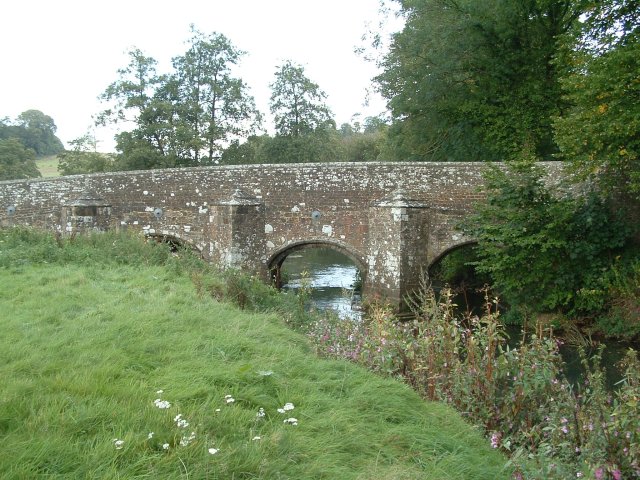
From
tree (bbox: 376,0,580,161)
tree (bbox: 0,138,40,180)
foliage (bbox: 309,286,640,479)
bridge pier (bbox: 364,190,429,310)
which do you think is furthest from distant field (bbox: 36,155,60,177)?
foliage (bbox: 309,286,640,479)

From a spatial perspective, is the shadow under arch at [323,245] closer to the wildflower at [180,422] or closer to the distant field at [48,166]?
the wildflower at [180,422]

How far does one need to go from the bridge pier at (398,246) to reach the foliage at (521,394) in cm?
561

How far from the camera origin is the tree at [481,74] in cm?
1430

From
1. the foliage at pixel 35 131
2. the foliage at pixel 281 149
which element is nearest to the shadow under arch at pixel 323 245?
the foliage at pixel 281 149

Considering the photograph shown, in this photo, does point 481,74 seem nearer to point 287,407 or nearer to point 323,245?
point 323,245

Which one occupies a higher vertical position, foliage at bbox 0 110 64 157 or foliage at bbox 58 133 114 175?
foliage at bbox 0 110 64 157

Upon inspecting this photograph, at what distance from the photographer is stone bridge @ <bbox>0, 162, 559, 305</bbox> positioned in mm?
11156

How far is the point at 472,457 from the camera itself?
10.1 feet

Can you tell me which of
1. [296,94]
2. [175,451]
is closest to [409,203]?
[175,451]

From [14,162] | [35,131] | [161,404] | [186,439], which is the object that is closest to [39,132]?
[35,131]

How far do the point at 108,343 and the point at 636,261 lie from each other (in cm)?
954

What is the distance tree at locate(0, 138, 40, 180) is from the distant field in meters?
6.24

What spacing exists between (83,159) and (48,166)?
19.7 meters

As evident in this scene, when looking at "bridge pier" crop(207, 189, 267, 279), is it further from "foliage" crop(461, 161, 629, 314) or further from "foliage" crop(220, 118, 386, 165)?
"foliage" crop(220, 118, 386, 165)
